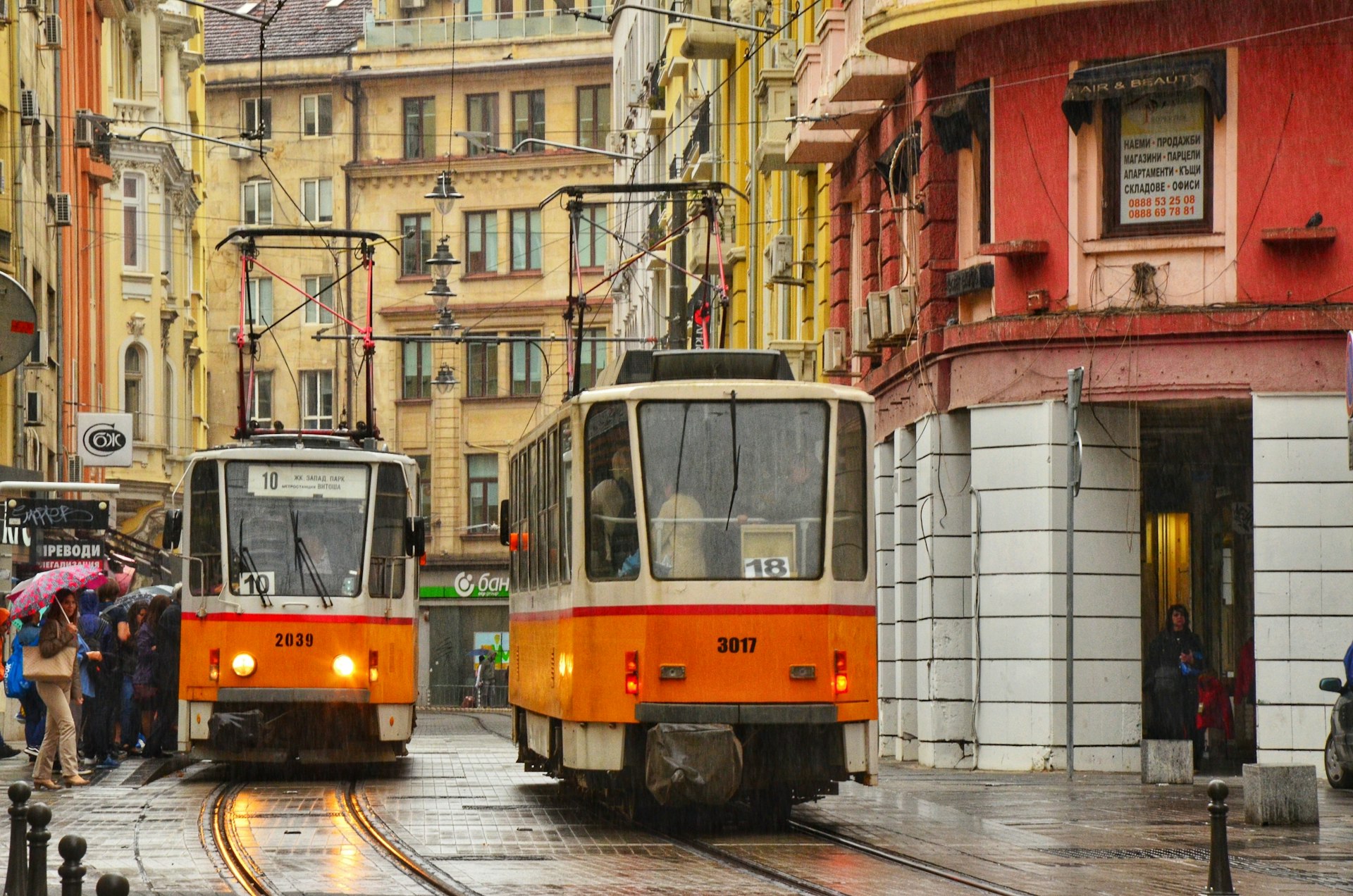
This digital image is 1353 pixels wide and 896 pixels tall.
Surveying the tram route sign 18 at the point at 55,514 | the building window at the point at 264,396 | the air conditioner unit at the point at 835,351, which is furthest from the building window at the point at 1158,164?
the building window at the point at 264,396

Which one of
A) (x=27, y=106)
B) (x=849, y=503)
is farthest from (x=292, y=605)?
(x=27, y=106)

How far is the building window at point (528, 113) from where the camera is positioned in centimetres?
7144

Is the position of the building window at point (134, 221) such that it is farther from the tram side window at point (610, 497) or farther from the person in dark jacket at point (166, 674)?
the tram side window at point (610, 497)

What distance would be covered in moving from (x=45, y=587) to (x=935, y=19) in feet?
32.4

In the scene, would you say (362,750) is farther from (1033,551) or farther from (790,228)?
(790,228)

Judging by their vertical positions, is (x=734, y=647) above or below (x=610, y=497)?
below

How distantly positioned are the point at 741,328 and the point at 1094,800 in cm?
2432

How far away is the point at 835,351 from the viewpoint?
31.5 m

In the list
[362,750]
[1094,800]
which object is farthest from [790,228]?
[1094,800]

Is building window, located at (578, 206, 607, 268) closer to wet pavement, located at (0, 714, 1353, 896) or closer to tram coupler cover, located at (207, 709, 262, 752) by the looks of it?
tram coupler cover, located at (207, 709, 262, 752)

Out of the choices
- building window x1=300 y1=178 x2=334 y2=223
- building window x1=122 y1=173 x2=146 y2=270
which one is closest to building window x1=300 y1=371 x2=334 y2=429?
building window x1=300 y1=178 x2=334 y2=223

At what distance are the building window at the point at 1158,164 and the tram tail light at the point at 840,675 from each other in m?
8.82

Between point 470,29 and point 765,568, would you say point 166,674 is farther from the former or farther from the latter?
point 470,29

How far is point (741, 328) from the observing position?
43844mm
